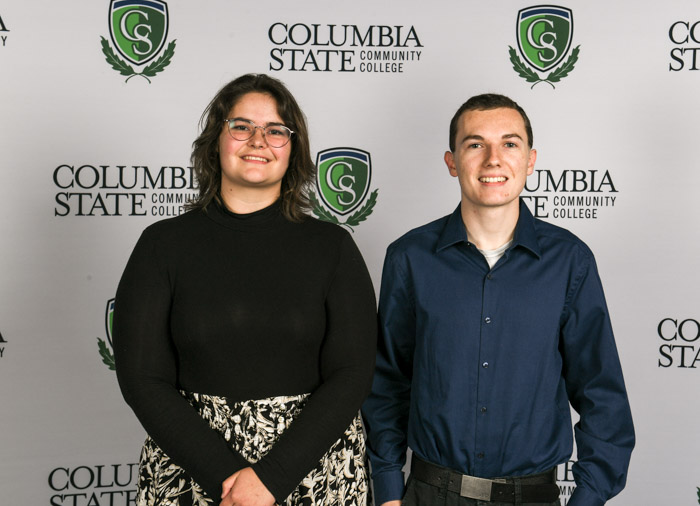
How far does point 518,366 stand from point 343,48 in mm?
1458

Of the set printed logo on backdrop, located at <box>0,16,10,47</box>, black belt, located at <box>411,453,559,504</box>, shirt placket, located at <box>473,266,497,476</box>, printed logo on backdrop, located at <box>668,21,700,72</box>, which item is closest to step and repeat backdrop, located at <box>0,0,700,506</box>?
printed logo on backdrop, located at <box>668,21,700,72</box>

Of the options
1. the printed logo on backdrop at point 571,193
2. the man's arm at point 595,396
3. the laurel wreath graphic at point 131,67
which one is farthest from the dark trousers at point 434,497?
the laurel wreath graphic at point 131,67

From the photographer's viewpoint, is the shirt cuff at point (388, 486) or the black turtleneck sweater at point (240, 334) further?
the shirt cuff at point (388, 486)

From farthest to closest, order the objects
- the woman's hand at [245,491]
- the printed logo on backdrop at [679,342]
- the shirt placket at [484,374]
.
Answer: the printed logo on backdrop at [679,342] < the shirt placket at [484,374] < the woman's hand at [245,491]

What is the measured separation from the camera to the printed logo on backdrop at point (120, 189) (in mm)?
2514

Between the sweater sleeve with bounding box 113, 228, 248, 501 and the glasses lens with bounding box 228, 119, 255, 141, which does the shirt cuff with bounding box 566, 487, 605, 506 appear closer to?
the sweater sleeve with bounding box 113, 228, 248, 501

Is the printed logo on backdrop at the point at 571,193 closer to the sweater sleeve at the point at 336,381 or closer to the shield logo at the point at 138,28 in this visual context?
the sweater sleeve at the point at 336,381

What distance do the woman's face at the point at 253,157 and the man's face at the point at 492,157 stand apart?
0.40 m

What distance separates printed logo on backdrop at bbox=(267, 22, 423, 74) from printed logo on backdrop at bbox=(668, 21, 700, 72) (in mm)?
872

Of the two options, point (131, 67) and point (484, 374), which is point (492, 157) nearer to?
point (484, 374)

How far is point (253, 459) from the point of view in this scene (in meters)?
1.54

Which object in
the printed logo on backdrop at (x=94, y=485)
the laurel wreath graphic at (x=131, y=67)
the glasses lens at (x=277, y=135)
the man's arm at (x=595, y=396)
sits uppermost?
the laurel wreath graphic at (x=131, y=67)

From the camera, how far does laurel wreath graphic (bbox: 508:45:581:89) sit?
2.58 meters

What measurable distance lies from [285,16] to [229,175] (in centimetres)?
115
